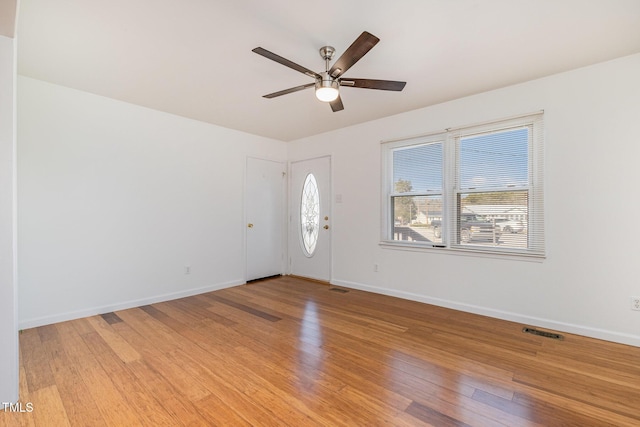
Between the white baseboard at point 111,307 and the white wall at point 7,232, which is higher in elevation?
the white wall at point 7,232

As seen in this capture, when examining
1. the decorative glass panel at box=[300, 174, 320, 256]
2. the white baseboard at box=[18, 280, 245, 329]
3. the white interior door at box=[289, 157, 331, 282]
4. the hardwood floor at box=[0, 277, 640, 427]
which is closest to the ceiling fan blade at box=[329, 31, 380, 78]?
the hardwood floor at box=[0, 277, 640, 427]

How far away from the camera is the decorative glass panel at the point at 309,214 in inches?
202

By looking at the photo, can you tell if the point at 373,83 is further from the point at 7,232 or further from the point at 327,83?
the point at 7,232

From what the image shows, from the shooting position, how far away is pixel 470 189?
350 cm

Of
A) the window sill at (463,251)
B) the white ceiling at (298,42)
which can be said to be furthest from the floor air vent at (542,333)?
the white ceiling at (298,42)

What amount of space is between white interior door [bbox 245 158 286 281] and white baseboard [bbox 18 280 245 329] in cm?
68

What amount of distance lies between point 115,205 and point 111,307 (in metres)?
1.21

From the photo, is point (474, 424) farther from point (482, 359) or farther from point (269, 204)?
point (269, 204)

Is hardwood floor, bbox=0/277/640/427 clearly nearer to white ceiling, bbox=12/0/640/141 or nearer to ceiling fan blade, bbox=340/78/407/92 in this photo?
ceiling fan blade, bbox=340/78/407/92

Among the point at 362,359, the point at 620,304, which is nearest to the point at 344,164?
the point at 362,359

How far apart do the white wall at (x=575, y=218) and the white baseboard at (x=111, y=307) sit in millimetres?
3190

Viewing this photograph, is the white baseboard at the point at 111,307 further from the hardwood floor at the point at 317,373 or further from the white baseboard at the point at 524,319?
the white baseboard at the point at 524,319

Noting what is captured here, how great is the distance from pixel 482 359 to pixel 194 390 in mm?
2208

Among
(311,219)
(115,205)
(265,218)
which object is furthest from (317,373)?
(265,218)
